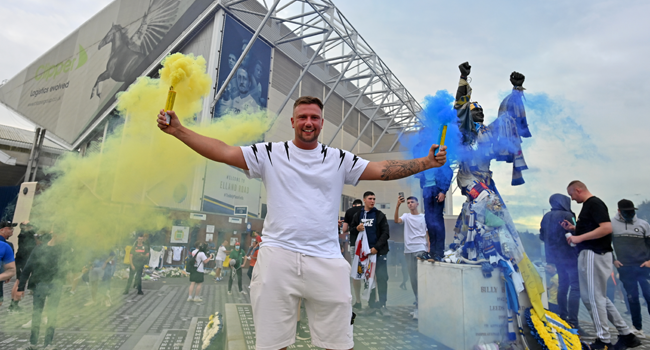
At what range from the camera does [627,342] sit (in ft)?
11.0

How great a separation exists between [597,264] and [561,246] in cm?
50

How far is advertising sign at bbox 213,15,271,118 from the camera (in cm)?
1377

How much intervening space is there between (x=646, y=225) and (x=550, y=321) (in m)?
2.31

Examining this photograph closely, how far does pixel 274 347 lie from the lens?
1589 millimetres

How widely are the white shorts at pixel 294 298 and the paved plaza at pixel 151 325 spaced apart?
68.3 inches

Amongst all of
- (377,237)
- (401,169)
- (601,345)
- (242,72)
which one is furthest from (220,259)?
(401,169)

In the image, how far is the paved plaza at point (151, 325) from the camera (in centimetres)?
358

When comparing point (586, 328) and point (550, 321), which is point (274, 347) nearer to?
point (550, 321)

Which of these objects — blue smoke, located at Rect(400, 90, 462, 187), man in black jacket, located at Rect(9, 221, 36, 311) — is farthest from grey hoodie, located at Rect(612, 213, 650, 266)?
man in black jacket, located at Rect(9, 221, 36, 311)

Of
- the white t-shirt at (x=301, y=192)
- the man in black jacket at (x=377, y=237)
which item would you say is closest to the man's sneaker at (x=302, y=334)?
the man in black jacket at (x=377, y=237)

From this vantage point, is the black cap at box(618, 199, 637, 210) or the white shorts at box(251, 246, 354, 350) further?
the black cap at box(618, 199, 637, 210)

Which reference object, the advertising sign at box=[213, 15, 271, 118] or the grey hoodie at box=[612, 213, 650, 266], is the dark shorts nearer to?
the grey hoodie at box=[612, 213, 650, 266]

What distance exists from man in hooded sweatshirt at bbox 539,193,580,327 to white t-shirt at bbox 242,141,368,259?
3468 mm

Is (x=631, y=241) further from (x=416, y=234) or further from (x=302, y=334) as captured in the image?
(x=302, y=334)
